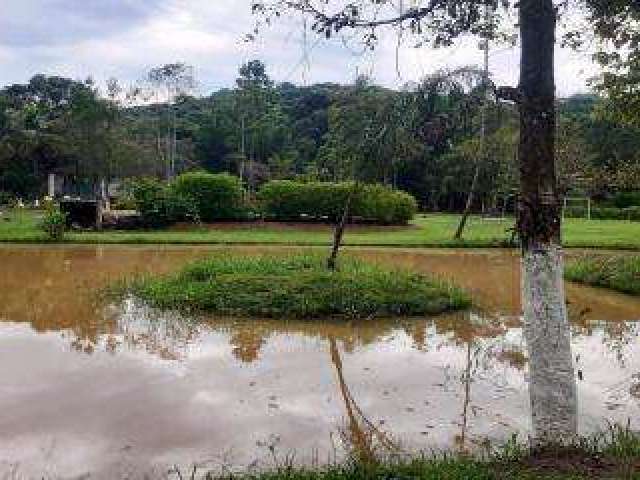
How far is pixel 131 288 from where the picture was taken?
637 inches

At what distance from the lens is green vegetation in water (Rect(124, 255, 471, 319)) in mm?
13438

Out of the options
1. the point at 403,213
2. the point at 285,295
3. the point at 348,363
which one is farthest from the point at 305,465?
the point at 403,213

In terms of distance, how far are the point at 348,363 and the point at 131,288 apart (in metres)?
6.88

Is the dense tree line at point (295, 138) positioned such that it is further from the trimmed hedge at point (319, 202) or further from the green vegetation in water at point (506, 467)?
the green vegetation in water at point (506, 467)

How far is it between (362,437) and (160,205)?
24072mm

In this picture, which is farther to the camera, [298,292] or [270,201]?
[270,201]

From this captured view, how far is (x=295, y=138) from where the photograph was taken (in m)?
66.4

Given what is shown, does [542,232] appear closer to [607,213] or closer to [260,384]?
[260,384]

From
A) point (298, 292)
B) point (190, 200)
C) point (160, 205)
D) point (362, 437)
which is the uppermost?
point (190, 200)

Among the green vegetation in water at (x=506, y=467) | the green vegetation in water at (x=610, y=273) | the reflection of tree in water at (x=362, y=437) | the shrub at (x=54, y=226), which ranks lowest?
the reflection of tree in water at (x=362, y=437)

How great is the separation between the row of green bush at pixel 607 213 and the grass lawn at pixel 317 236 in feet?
41.9

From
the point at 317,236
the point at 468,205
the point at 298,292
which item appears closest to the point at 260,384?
the point at 298,292

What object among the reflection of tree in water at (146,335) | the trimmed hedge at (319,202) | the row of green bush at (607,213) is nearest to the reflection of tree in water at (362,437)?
the reflection of tree in water at (146,335)

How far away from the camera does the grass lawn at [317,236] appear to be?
25953mm
